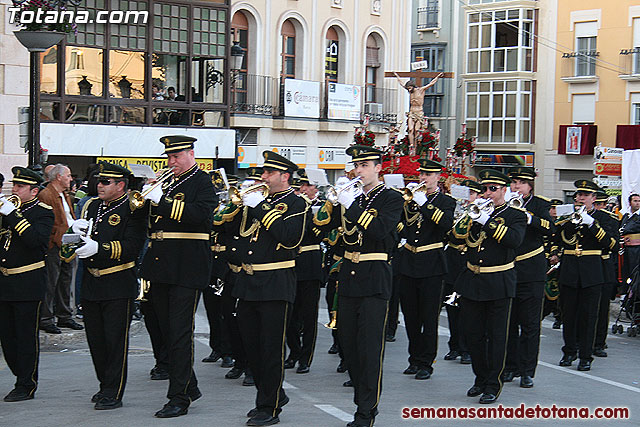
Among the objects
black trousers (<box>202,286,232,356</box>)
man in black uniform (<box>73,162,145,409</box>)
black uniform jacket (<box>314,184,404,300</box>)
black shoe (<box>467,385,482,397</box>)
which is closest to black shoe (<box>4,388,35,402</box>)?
man in black uniform (<box>73,162,145,409</box>)

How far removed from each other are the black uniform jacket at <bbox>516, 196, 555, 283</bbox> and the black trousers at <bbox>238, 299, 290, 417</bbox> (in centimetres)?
307

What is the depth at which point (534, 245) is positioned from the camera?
9.99 metres

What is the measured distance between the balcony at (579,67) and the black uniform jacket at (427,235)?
1272 inches

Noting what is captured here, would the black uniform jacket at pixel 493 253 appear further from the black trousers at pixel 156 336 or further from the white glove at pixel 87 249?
the white glove at pixel 87 249

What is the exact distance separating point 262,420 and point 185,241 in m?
1.60

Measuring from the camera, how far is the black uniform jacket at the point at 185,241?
25.8ft

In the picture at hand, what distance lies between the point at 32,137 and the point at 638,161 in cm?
1326

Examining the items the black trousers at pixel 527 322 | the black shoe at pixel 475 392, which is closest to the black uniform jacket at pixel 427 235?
the black trousers at pixel 527 322

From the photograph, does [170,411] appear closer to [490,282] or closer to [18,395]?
[18,395]

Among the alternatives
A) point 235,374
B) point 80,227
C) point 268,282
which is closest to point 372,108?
point 235,374

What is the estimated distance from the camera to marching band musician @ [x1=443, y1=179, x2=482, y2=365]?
1120 cm

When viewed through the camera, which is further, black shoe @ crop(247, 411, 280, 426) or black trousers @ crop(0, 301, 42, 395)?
black trousers @ crop(0, 301, 42, 395)

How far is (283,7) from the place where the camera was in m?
31.6

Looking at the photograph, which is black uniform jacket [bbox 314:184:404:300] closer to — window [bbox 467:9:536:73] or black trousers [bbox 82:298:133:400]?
black trousers [bbox 82:298:133:400]
